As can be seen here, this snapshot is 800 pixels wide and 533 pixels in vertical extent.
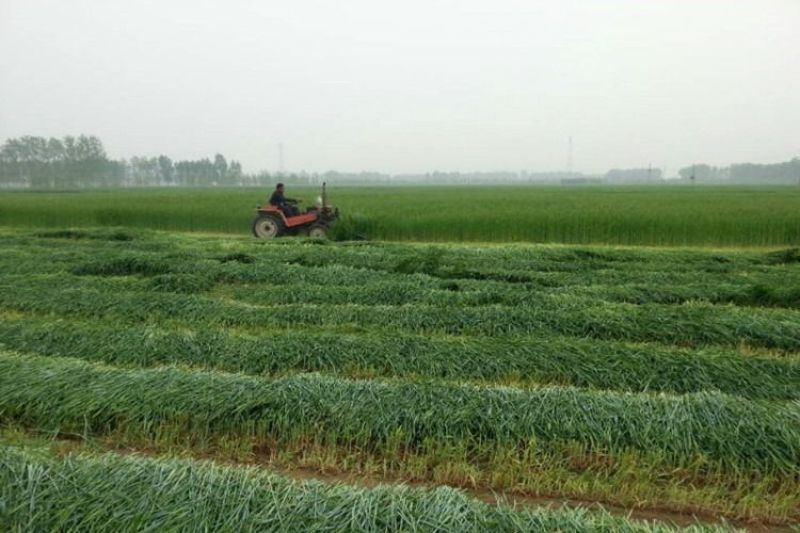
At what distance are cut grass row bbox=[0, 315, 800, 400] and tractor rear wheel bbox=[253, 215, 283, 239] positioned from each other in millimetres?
10219

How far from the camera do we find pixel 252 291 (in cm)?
936

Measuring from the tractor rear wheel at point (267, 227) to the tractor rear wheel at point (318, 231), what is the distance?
98 cm

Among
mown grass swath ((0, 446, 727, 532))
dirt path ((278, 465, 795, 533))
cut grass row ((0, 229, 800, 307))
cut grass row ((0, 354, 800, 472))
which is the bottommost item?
dirt path ((278, 465, 795, 533))

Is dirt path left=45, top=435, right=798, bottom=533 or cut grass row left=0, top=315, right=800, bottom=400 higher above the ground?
cut grass row left=0, top=315, right=800, bottom=400

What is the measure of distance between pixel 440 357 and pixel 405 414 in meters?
1.56

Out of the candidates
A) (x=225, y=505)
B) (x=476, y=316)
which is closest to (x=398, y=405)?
(x=225, y=505)

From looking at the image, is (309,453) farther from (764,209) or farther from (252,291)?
(764,209)

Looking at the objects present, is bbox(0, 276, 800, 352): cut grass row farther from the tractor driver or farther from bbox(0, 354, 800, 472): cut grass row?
the tractor driver

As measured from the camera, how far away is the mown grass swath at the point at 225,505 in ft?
9.38

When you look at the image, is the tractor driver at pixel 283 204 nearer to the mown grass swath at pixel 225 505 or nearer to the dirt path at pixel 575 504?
the dirt path at pixel 575 504

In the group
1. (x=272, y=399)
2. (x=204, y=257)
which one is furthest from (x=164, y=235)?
(x=272, y=399)

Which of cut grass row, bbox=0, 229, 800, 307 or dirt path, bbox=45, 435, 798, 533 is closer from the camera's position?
dirt path, bbox=45, 435, 798, 533

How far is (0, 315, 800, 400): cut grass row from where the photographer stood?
17.8ft

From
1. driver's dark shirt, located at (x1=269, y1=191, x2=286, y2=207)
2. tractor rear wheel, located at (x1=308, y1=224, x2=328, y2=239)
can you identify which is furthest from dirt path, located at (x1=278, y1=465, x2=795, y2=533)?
driver's dark shirt, located at (x1=269, y1=191, x2=286, y2=207)
